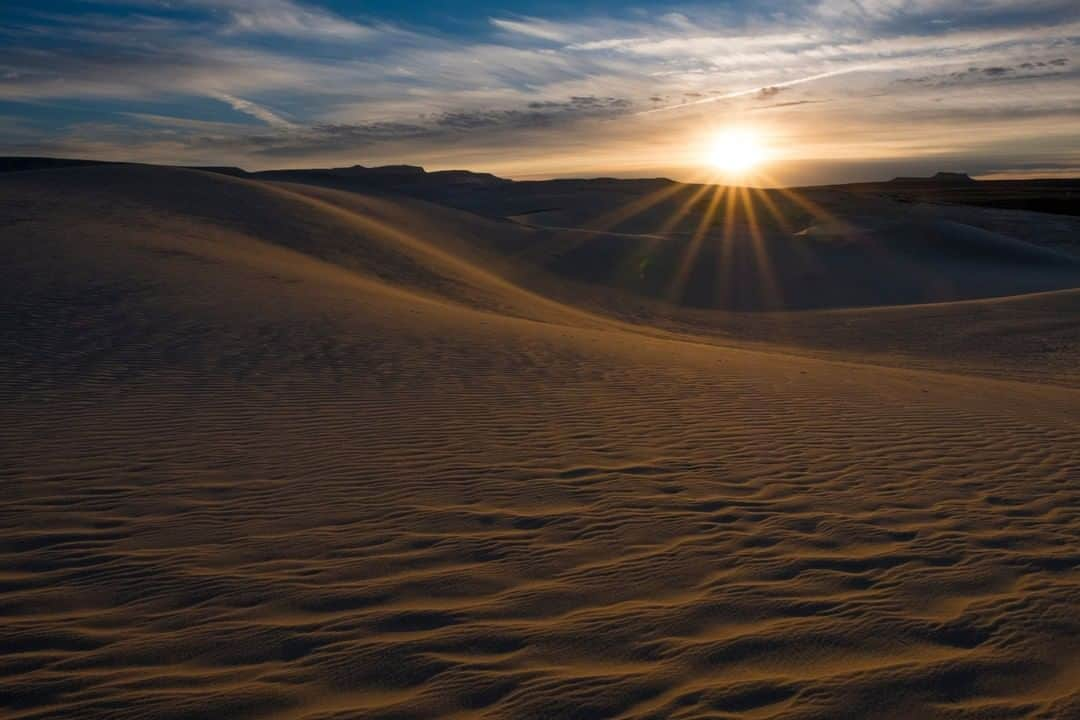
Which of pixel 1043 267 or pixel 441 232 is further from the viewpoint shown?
pixel 1043 267

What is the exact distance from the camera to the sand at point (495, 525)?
3.67 meters

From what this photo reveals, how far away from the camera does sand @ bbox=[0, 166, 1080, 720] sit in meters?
3.67

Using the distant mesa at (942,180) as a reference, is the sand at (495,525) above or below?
A: below

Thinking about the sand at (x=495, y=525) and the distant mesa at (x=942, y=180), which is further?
the distant mesa at (x=942, y=180)

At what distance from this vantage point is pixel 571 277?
93.9 ft

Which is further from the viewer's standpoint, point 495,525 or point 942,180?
point 942,180

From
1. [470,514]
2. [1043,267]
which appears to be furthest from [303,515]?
[1043,267]

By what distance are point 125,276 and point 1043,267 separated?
3832cm

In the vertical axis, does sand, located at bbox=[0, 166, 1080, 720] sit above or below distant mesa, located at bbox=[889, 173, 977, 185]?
below

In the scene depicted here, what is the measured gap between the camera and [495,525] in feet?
18.1

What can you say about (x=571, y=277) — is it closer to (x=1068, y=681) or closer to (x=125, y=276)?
(x=125, y=276)

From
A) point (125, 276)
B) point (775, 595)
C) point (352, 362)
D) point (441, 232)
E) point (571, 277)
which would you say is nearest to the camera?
point (775, 595)

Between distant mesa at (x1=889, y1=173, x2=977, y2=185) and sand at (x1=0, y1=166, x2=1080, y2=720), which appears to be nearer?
sand at (x1=0, y1=166, x2=1080, y2=720)

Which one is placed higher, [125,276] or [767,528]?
[125,276]
